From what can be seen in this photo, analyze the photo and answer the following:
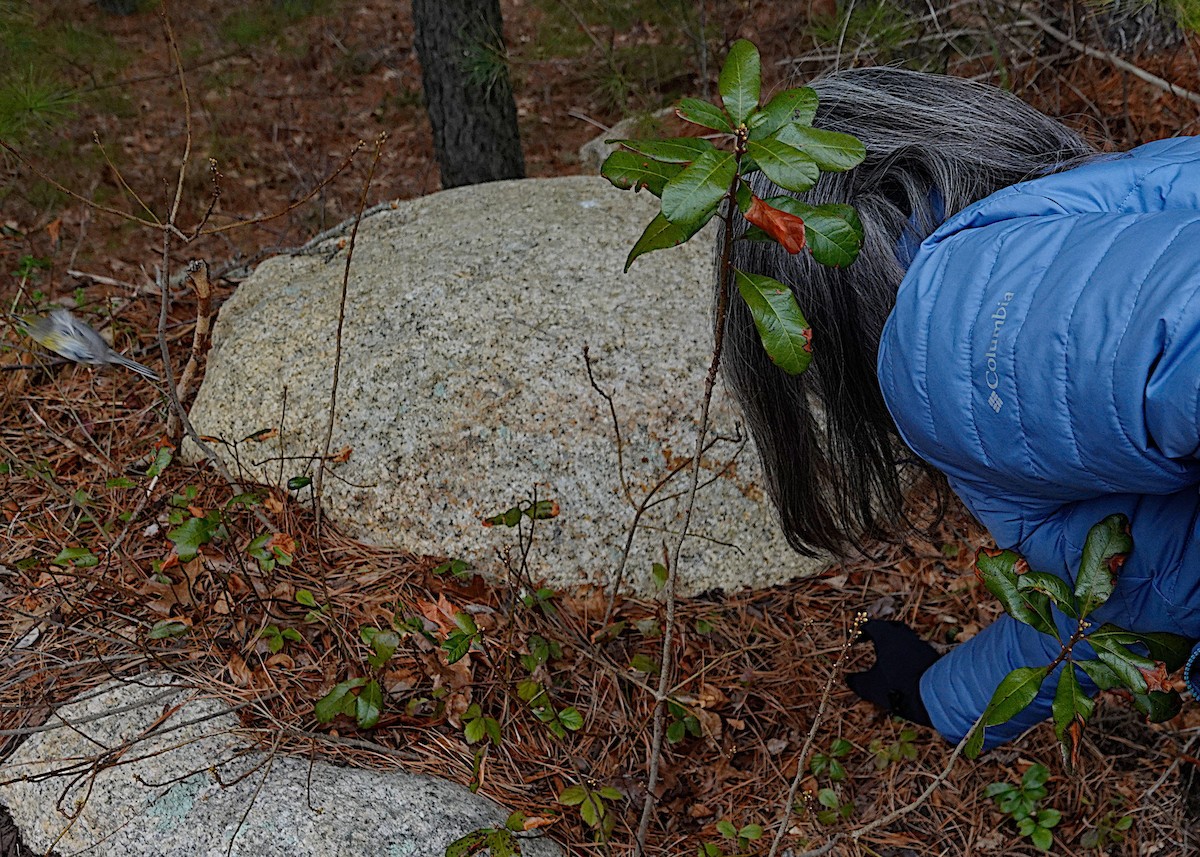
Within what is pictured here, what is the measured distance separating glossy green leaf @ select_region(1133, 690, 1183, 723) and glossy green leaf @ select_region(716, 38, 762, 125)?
1.15 m

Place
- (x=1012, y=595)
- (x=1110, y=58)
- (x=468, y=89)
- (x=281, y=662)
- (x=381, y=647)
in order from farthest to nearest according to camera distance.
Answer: (x=468, y=89), (x=1110, y=58), (x=281, y=662), (x=381, y=647), (x=1012, y=595)

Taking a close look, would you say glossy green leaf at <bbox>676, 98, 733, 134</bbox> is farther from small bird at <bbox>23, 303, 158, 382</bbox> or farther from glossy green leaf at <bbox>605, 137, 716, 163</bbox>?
small bird at <bbox>23, 303, 158, 382</bbox>

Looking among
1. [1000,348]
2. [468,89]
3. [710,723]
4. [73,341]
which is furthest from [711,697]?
[468,89]

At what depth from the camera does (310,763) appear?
6.22 feet

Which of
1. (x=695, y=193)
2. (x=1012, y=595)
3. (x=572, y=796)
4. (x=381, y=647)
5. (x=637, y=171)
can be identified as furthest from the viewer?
(x=381, y=647)

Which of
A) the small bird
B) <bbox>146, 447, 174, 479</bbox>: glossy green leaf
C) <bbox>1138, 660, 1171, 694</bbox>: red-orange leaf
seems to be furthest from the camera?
the small bird

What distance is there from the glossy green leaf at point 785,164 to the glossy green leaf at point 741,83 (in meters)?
0.08

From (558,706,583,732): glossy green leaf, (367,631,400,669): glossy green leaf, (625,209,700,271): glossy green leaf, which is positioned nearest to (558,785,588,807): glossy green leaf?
(558,706,583,732): glossy green leaf

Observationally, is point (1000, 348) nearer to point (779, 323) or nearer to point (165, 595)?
point (779, 323)

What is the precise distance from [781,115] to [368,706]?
1.49 meters

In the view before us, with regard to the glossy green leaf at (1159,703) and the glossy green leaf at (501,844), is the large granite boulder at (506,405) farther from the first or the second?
the glossy green leaf at (1159,703)

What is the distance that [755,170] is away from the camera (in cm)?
136

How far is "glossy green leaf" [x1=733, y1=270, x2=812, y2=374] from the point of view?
1.38m

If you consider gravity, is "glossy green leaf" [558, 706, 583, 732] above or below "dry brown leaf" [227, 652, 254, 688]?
below
